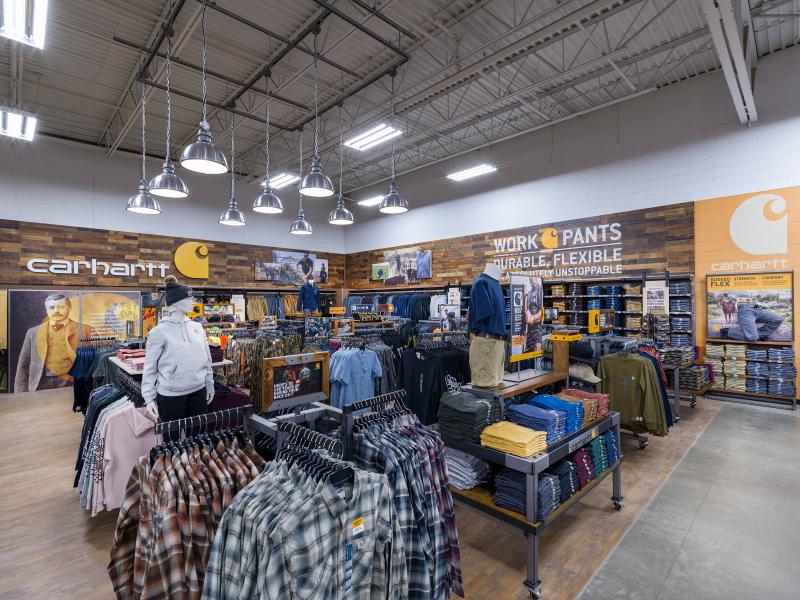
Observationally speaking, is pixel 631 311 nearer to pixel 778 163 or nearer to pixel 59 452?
pixel 778 163

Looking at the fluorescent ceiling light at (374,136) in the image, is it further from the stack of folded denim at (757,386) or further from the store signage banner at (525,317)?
the stack of folded denim at (757,386)

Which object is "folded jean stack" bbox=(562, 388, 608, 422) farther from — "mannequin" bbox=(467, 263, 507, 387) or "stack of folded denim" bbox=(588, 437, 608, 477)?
"mannequin" bbox=(467, 263, 507, 387)

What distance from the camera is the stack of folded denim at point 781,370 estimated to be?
670 centimetres

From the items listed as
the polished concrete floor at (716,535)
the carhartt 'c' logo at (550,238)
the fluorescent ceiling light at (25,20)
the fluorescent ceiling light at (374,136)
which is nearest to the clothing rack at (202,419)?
the polished concrete floor at (716,535)

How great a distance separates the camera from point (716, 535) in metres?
3.12

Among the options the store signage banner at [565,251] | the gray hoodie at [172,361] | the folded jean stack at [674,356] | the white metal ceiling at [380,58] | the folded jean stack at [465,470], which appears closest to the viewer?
the folded jean stack at [465,470]

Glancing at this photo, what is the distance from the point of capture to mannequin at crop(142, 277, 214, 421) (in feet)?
10.3

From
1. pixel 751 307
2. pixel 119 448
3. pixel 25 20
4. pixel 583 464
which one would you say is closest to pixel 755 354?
pixel 751 307

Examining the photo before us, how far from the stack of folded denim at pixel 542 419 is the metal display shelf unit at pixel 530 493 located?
0.22 ft

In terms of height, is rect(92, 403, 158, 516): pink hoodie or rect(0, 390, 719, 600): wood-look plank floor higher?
rect(92, 403, 158, 516): pink hoodie

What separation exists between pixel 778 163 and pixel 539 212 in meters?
4.49

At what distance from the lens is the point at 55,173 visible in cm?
992

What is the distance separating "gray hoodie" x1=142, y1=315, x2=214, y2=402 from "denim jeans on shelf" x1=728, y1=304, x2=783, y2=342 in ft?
28.1

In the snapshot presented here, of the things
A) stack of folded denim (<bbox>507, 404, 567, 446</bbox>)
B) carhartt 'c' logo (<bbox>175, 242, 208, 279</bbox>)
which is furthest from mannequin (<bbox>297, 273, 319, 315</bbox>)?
stack of folded denim (<bbox>507, 404, 567, 446</bbox>)
